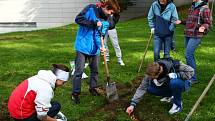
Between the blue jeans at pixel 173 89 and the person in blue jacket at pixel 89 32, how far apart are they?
1.24m

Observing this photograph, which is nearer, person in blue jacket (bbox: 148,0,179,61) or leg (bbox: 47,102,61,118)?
leg (bbox: 47,102,61,118)

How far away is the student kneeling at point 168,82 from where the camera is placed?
21.1 feet

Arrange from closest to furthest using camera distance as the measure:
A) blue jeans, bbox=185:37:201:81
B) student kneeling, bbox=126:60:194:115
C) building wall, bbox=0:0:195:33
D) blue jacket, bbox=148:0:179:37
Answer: student kneeling, bbox=126:60:194:115, blue jeans, bbox=185:37:201:81, blue jacket, bbox=148:0:179:37, building wall, bbox=0:0:195:33

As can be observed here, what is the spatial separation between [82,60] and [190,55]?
7.68 ft

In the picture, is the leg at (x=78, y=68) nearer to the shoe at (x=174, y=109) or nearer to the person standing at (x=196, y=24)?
the shoe at (x=174, y=109)

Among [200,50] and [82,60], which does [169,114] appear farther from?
[200,50]

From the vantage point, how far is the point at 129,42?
50.2 feet

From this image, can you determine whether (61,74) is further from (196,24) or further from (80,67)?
(196,24)

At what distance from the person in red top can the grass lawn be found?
4.47 feet

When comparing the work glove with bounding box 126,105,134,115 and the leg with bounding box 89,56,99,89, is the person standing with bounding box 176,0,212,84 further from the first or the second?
the work glove with bounding box 126,105,134,115

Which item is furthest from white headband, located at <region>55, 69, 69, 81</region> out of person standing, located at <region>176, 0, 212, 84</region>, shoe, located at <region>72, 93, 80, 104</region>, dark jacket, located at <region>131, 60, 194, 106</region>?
person standing, located at <region>176, 0, 212, 84</region>

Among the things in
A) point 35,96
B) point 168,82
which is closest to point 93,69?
point 168,82

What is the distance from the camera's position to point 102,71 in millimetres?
10062

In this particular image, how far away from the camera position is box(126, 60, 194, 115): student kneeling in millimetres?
6443
